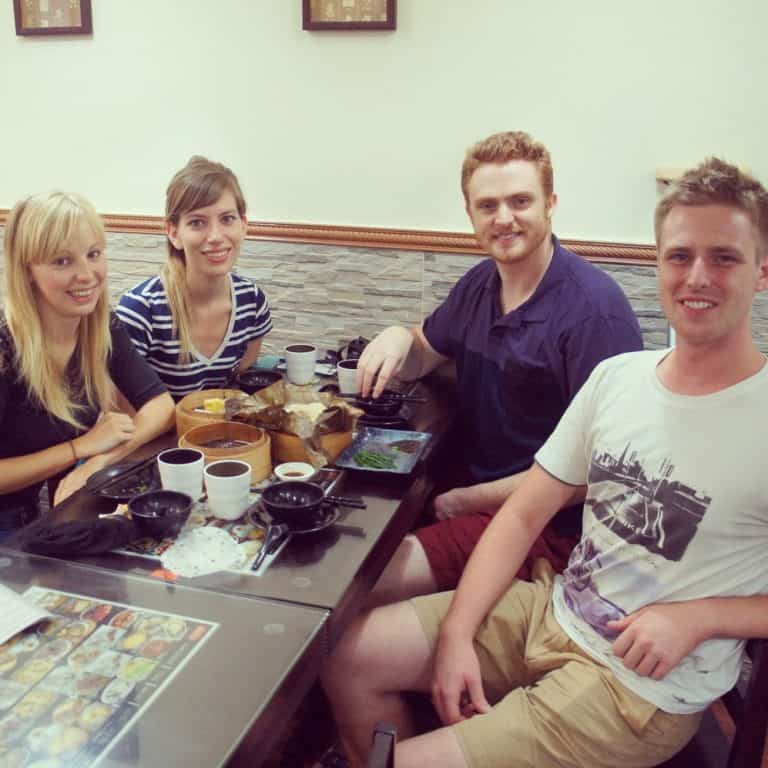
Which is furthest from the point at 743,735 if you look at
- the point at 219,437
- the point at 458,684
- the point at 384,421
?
the point at 219,437

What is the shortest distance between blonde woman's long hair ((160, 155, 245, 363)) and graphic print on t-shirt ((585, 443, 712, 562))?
49.4 inches

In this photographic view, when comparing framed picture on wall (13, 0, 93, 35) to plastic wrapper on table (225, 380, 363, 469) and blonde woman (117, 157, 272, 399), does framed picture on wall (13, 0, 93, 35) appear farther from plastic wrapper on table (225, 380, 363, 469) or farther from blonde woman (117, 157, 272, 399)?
plastic wrapper on table (225, 380, 363, 469)

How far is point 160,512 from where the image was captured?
1.32 meters

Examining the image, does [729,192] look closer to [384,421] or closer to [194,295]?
[384,421]

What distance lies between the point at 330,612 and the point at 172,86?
2194mm

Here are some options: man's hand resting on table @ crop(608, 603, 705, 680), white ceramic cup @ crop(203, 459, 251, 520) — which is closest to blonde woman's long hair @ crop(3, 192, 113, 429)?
white ceramic cup @ crop(203, 459, 251, 520)

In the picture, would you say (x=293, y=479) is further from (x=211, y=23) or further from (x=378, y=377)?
(x=211, y=23)

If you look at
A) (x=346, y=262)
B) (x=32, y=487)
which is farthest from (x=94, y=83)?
(x=32, y=487)

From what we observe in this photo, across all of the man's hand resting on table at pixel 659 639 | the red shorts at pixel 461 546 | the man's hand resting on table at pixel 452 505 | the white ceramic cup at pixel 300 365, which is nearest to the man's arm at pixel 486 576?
the red shorts at pixel 461 546

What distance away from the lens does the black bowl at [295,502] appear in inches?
50.4

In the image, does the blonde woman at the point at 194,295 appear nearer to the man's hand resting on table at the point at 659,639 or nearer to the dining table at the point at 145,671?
the dining table at the point at 145,671

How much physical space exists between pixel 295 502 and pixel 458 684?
43 cm

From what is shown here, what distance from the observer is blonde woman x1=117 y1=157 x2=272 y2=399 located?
2.16m

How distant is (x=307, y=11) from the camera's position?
2.48 metres
